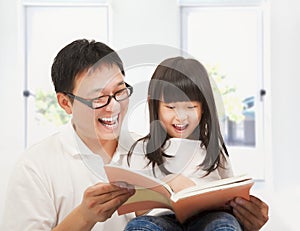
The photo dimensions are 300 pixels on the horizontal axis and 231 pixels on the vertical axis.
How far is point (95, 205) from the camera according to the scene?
4.67 feet

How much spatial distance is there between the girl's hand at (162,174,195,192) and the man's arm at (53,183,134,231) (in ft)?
0.64

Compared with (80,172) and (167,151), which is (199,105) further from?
(80,172)

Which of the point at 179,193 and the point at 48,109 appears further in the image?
the point at 48,109

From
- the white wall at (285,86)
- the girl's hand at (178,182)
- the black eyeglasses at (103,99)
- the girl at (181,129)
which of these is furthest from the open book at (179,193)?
the white wall at (285,86)

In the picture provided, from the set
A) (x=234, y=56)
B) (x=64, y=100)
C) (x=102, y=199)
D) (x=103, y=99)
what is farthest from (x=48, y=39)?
Answer: (x=102, y=199)

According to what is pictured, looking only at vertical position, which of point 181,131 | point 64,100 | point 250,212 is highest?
point 64,100

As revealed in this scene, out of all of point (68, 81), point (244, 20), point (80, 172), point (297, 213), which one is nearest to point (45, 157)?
point (80, 172)

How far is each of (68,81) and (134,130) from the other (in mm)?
290

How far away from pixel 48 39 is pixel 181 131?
2.23 m

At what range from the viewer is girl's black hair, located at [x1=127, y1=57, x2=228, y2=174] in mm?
1752

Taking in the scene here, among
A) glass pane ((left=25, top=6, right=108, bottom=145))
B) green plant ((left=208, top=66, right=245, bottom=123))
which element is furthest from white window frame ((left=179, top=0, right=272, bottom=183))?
glass pane ((left=25, top=6, right=108, bottom=145))

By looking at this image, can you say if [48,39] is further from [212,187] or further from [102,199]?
[212,187]

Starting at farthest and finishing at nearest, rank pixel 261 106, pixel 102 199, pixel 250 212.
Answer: pixel 261 106
pixel 250 212
pixel 102 199

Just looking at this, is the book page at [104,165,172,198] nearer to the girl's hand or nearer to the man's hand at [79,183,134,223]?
the man's hand at [79,183,134,223]
